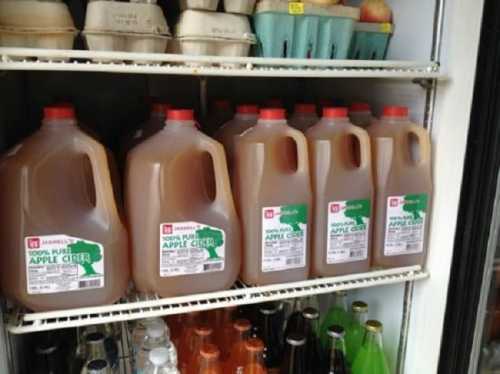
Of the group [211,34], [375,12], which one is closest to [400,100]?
[375,12]

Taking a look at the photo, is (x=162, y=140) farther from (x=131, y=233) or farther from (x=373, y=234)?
(x=373, y=234)

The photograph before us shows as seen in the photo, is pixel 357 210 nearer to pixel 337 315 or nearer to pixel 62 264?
pixel 337 315

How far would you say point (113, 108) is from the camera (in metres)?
1.53

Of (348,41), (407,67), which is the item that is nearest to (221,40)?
(348,41)

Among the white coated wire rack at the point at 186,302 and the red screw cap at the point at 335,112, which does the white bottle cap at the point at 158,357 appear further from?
the red screw cap at the point at 335,112

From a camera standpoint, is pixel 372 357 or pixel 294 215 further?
pixel 372 357

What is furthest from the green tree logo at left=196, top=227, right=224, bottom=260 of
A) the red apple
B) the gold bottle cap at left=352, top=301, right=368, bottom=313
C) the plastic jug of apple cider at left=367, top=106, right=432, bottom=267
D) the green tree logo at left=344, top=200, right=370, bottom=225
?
the red apple

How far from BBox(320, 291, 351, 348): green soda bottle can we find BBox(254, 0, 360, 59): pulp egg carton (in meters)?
0.73

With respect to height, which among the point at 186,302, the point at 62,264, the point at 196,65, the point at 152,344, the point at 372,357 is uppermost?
the point at 196,65

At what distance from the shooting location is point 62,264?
2.97 ft

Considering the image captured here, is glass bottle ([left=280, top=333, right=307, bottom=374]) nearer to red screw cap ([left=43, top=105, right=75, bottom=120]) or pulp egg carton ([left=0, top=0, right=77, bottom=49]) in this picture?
red screw cap ([left=43, top=105, right=75, bottom=120])

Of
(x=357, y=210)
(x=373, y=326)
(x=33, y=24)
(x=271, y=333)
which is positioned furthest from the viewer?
(x=271, y=333)

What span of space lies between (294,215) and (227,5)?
491 mm

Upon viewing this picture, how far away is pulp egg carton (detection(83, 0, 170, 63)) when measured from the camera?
3.06 feet
